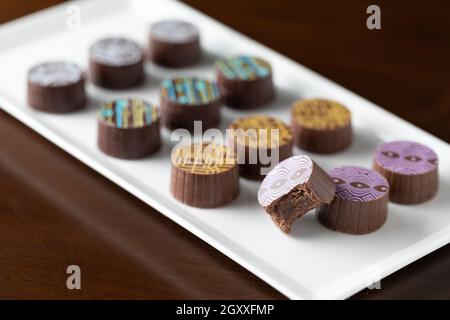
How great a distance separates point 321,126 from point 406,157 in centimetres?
23

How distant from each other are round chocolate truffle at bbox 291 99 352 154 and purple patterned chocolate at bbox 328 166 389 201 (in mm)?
212

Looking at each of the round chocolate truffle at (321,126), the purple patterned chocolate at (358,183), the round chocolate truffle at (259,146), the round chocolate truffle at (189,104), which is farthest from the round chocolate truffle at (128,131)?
the purple patterned chocolate at (358,183)

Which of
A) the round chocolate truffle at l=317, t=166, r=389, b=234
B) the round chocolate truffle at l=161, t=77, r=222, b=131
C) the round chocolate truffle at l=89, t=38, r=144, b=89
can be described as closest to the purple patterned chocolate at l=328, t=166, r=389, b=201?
the round chocolate truffle at l=317, t=166, r=389, b=234

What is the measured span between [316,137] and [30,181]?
64cm

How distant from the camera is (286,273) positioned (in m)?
2.18

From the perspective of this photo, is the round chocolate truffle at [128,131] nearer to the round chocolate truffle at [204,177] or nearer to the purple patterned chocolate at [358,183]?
the round chocolate truffle at [204,177]

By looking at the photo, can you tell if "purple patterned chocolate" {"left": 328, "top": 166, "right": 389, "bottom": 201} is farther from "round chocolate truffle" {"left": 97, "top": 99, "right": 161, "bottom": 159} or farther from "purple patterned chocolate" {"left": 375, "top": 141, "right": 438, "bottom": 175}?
"round chocolate truffle" {"left": 97, "top": 99, "right": 161, "bottom": 159}

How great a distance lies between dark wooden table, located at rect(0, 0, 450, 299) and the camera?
2186mm

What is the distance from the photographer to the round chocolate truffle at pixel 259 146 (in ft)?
8.06

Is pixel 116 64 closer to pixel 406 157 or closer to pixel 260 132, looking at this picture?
pixel 260 132

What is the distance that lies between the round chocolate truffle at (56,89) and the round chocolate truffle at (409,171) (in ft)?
2.45

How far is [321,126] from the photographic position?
101 inches
